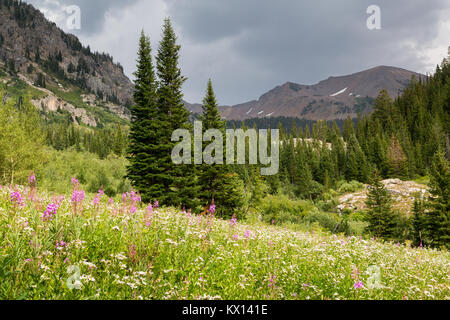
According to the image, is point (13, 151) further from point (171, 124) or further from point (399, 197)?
point (399, 197)

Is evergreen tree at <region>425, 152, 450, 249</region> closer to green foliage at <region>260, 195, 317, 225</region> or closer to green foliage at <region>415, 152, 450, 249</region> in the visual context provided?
green foliage at <region>415, 152, 450, 249</region>

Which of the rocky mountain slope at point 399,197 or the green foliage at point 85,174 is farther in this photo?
the rocky mountain slope at point 399,197

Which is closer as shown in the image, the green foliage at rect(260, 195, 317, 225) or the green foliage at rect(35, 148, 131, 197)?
the green foliage at rect(35, 148, 131, 197)

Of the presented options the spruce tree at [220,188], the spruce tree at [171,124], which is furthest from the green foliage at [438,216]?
the spruce tree at [171,124]

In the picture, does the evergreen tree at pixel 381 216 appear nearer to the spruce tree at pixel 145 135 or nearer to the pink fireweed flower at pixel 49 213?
the spruce tree at pixel 145 135

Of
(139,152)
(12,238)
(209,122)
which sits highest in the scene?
(209,122)

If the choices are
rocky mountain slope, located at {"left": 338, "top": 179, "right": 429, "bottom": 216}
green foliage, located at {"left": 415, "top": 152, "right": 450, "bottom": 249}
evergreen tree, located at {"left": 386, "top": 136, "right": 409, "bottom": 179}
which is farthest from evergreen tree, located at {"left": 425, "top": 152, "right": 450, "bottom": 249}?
evergreen tree, located at {"left": 386, "top": 136, "right": 409, "bottom": 179}

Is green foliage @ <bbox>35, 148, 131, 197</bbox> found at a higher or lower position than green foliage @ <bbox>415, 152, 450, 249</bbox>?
higher

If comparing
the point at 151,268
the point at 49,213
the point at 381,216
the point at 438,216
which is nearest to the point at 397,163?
the point at 381,216

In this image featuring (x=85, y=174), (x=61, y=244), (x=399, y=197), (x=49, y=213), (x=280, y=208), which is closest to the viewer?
(x=61, y=244)
